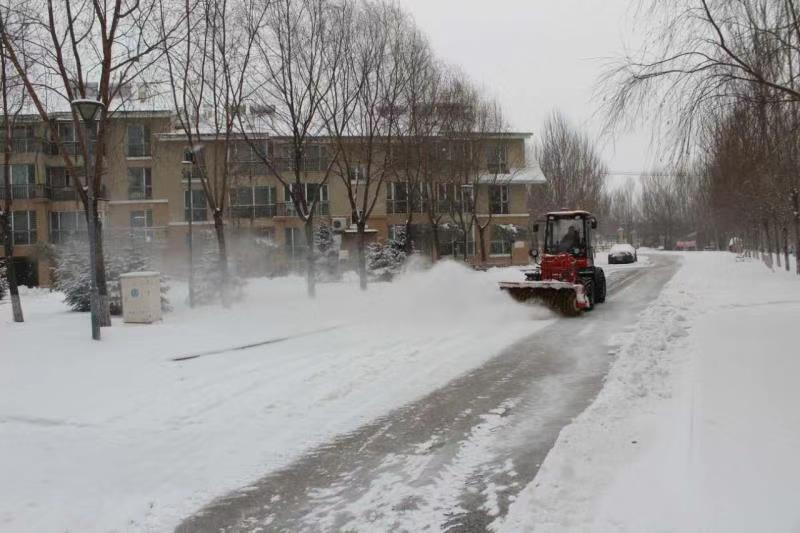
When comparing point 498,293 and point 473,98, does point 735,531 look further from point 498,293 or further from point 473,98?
point 473,98

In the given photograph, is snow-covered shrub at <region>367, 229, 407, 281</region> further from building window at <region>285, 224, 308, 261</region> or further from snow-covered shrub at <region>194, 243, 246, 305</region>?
building window at <region>285, 224, 308, 261</region>

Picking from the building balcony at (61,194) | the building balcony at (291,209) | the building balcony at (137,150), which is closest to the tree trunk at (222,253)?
the building balcony at (291,209)

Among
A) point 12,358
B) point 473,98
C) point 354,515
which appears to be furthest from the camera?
point 473,98

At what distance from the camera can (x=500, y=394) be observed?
777 centimetres

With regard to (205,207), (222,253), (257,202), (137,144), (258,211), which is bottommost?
A: (222,253)

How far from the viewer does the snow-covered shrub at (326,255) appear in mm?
31688

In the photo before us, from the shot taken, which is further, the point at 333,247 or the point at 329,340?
the point at 333,247

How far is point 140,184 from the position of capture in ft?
135

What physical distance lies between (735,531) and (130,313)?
43.0 ft

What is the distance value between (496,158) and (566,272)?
69.1 feet

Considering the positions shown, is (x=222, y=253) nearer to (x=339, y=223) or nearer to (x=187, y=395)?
(x=187, y=395)

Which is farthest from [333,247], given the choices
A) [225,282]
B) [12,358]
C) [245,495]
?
[245,495]

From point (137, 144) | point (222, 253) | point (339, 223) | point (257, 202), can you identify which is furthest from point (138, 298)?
point (137, 144)

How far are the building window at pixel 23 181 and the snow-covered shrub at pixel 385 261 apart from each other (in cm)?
2441
